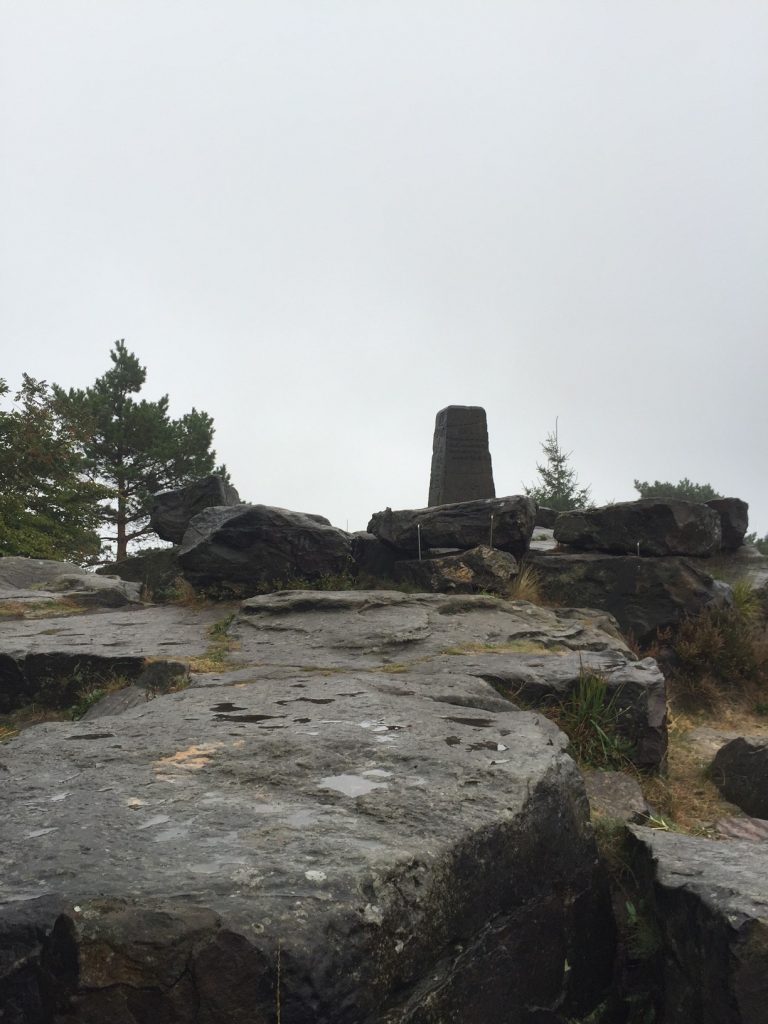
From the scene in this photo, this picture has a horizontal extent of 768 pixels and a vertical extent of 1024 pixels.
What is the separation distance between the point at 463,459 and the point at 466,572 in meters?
4.90

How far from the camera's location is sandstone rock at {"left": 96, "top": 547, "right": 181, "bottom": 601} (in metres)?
9.81

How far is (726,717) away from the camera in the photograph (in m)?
8.16

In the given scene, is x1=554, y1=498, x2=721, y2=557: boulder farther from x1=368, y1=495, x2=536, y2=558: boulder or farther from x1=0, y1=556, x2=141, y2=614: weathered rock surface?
x1=0, y1=556, x2=141, y2=614: weathered rock surface

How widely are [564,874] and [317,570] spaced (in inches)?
258

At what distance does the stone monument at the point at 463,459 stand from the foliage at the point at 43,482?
13591mm

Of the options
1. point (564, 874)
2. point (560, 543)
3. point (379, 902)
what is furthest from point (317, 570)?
point (379, 902)

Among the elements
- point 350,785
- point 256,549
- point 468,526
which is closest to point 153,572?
point 256,549

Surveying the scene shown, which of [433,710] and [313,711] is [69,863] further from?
[433,710]

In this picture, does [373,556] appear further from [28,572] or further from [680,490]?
[680,490]

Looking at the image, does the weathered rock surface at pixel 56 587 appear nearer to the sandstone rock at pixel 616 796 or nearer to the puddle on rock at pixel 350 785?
the sandstone rock at pixel 616 796

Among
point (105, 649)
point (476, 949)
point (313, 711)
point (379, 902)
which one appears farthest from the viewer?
point (105, 649)

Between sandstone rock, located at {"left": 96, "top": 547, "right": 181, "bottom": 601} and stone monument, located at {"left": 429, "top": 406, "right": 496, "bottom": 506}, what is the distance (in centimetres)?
490

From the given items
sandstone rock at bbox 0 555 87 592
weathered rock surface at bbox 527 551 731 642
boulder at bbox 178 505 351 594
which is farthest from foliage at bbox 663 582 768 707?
sandstone rock at bbox 0 555 87 592

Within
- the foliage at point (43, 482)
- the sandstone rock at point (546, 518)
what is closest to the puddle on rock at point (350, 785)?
the sandstone rock at point (546, 518)
